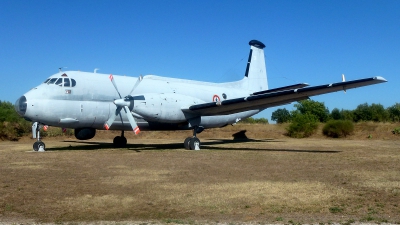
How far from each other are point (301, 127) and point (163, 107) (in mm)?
19532

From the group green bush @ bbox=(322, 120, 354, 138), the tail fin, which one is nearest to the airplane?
the tail fin

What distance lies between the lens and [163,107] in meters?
19.8

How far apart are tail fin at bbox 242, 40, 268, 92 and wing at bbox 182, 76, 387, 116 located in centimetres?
804

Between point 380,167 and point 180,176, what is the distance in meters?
6.48

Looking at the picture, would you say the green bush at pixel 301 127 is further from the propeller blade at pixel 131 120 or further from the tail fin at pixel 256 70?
the propeller blade at pixel 131 120

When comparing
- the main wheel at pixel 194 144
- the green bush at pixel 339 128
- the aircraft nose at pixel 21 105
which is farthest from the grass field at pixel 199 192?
the green bush at pixel 339 128

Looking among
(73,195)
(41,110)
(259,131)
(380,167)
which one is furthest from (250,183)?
(259,131)

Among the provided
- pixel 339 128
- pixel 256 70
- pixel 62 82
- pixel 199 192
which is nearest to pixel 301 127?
pixel 339 128

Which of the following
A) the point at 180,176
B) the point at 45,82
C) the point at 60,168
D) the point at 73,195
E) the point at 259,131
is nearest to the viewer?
the point at 73,195

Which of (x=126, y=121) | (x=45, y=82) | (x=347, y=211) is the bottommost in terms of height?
(x=347, y=211)

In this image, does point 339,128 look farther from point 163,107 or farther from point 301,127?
point 163,107

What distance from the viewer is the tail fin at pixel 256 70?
29766mm

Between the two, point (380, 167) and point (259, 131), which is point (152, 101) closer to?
point (380, 167)

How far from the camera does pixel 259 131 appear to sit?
37.8 meters
